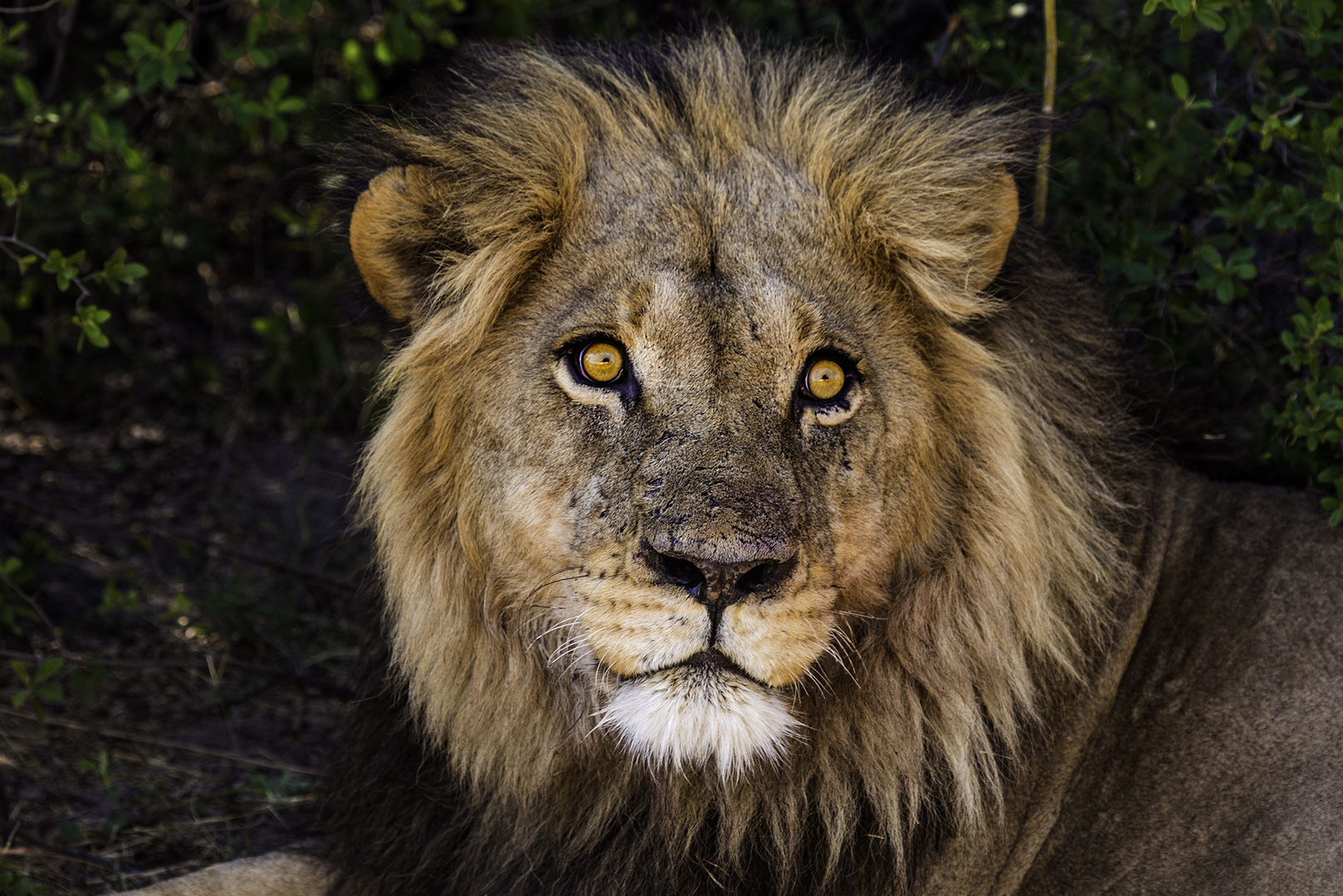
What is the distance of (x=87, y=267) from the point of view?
227 inches

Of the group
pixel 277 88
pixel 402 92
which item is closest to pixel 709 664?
pixel 277 88

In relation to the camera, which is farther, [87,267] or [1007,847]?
[87,267]

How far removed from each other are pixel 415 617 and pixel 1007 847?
1.31 m

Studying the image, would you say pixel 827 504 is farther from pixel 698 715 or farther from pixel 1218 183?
pixel 1218 183

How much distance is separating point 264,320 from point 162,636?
1483mm

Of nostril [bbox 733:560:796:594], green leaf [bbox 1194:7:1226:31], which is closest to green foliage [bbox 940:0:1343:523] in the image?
green leaf [bbox 1194:7:1226:31]

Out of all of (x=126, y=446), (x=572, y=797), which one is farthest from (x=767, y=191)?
(x=126, y=446)

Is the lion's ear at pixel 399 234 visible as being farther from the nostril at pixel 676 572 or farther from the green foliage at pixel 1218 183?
the green foliage at pixel 1218 183

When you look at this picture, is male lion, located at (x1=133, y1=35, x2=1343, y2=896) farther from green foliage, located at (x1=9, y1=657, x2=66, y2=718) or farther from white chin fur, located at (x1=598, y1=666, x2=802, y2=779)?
green foliage, located at (x1=9, y1=657, x2=66, y2=718)

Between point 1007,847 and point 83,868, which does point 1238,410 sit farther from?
point 83,868

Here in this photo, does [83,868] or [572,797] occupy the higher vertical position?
[572,797]

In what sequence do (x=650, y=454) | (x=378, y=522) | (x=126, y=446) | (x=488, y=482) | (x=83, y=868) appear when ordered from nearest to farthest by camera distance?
1. (x=650, y=454)
2. (x=488, y=482)
3. (x=378, y=522)
4. (x=83, y=868)
5. (x=126, y=446)

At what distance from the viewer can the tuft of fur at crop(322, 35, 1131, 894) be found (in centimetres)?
255

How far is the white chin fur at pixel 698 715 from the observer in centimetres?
220
